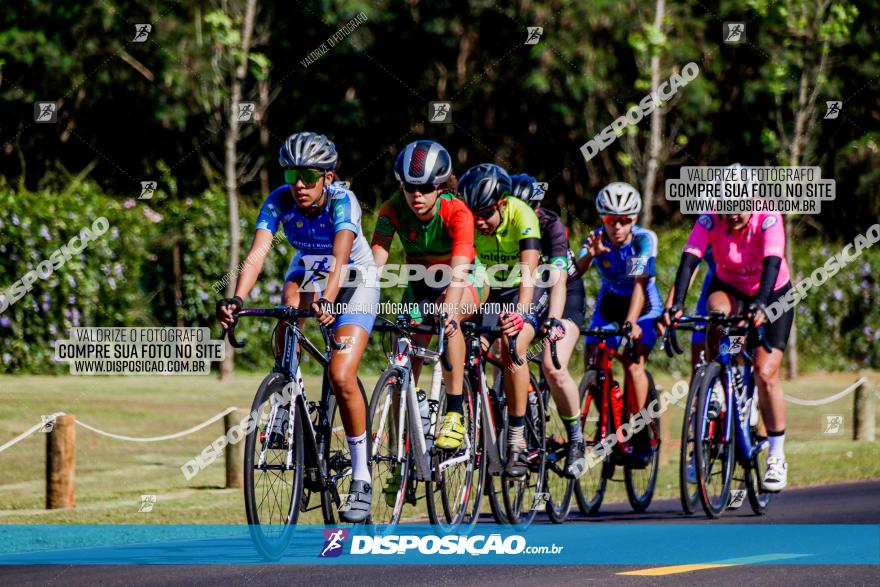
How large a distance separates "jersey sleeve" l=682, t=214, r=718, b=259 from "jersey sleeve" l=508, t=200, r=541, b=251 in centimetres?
179

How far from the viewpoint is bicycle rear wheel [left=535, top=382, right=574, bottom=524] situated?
10.5 meters

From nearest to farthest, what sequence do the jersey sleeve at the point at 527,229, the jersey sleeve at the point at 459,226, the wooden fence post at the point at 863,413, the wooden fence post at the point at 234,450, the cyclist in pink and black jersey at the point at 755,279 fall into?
the jersey sleeve at the point at 459,226 < the jersey sleeve at the point at 527,229 < the cyclist in pink and black jersey at the point at 755,279 < the wooden fence post at the point at 234,450 < the wooden fence post at the point at 863,413

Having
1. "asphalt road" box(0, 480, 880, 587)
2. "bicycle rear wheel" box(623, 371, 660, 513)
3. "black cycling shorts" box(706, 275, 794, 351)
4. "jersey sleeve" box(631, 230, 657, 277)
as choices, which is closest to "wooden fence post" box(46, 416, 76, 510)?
"asphalt road" box(0, 480, 880, 587)

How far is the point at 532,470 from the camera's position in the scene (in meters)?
10.3

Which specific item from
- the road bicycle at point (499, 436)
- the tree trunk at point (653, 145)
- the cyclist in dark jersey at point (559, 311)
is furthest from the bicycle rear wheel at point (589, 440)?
the tree trunk at point (653, 145)

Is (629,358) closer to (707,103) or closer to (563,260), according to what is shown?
(563,260)

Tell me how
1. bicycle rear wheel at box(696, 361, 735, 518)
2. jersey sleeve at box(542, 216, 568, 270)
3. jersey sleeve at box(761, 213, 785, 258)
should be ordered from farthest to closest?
jersey sleeve at box(761, 213, 785, 258), bicycle rear wheel at box(696, 361, 735, 518), jersey sleeve at box(542, 216, 568, 270)

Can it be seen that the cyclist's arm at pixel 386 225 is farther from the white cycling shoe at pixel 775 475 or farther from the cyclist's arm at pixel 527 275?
the white cycling shoe at pixel 775 475

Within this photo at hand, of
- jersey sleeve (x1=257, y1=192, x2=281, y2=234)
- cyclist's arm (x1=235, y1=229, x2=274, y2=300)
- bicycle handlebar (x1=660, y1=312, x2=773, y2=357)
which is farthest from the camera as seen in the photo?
bicycle handlebar (x1=660, y1=312, x2=773, y2=357)

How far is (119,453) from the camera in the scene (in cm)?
1499

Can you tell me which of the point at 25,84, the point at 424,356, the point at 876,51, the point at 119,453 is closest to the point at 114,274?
the point at 119,453

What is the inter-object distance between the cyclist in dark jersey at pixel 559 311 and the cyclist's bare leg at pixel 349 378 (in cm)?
214

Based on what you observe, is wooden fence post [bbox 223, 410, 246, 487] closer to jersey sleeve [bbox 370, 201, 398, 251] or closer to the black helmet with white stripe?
jersey sleeve [bbox 370, 201, 398, 251]

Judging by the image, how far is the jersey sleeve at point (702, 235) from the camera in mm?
11195
